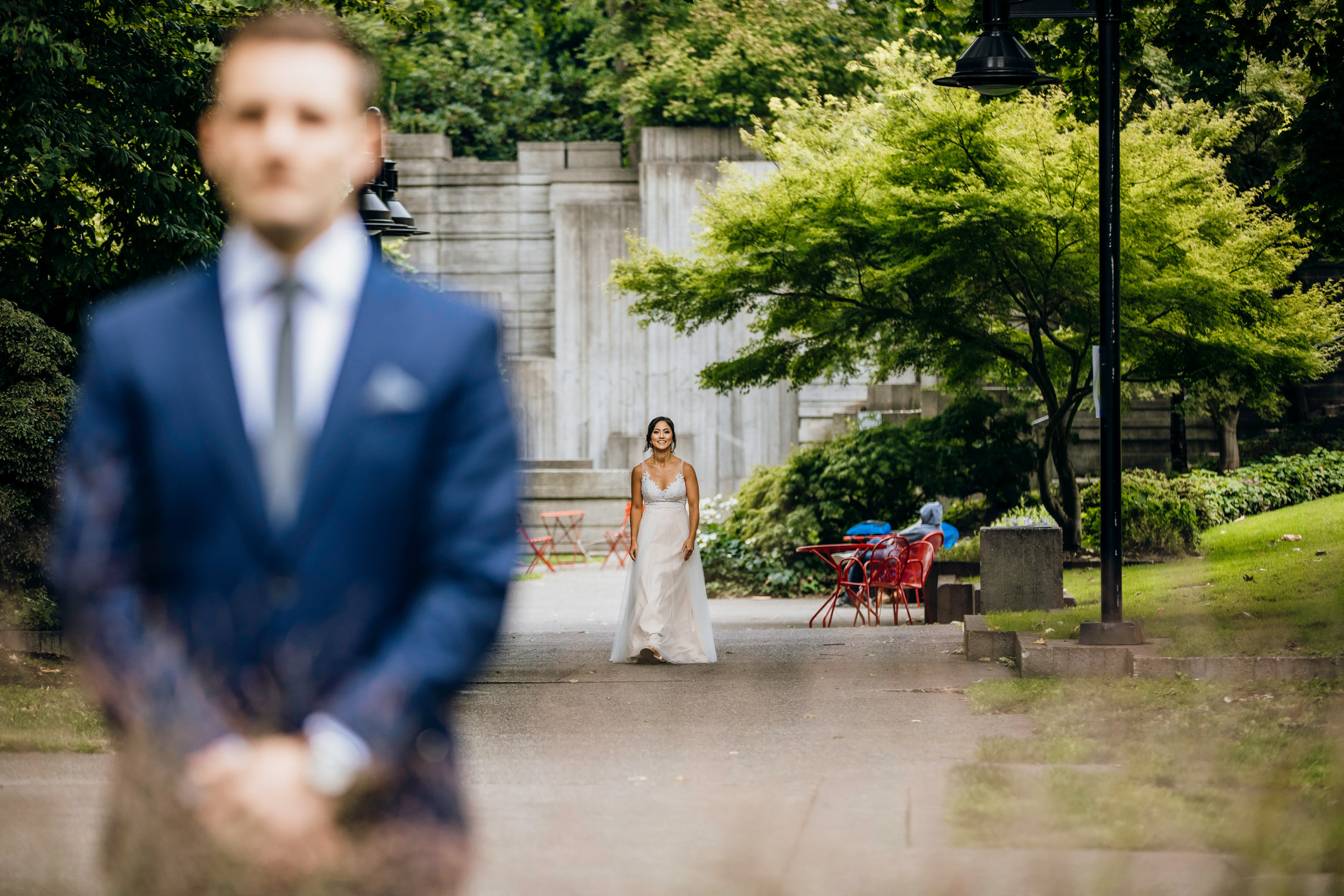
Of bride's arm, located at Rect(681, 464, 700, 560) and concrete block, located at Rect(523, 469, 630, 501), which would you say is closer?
bride's arm, located at Rect(681, 464, 700, 560)

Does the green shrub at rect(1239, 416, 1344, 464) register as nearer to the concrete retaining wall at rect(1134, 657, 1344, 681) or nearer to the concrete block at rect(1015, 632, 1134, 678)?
the concrete block at rect(1015, 632, 1134, 678)

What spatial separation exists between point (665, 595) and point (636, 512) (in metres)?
0.79

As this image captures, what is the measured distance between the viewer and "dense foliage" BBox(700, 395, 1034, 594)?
57.0 ft

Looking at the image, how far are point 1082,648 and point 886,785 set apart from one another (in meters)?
3.10

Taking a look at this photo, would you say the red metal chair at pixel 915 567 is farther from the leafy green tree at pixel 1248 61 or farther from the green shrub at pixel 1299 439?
the green shrub at pixel 1299 439

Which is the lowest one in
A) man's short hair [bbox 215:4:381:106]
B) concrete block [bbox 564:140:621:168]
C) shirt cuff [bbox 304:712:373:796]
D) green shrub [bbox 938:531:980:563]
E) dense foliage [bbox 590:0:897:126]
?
green shrub [bbox 938:531:980:563]

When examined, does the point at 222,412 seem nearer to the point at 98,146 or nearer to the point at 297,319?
the point at 297,319

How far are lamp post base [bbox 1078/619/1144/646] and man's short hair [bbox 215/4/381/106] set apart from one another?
7.62m

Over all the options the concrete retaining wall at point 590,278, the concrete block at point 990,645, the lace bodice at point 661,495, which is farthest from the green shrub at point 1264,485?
the lace bodice at point 661,495

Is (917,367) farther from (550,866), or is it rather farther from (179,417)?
(179,417)

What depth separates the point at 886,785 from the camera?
19.4 feet

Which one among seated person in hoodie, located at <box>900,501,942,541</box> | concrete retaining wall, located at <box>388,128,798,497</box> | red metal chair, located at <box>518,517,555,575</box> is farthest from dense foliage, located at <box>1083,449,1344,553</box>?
red metal chair, located at <box>518,517,555,575</box>

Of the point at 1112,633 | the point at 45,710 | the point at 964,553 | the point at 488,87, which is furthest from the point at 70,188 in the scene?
the point at 488,87

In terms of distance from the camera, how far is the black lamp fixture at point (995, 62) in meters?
9.19
